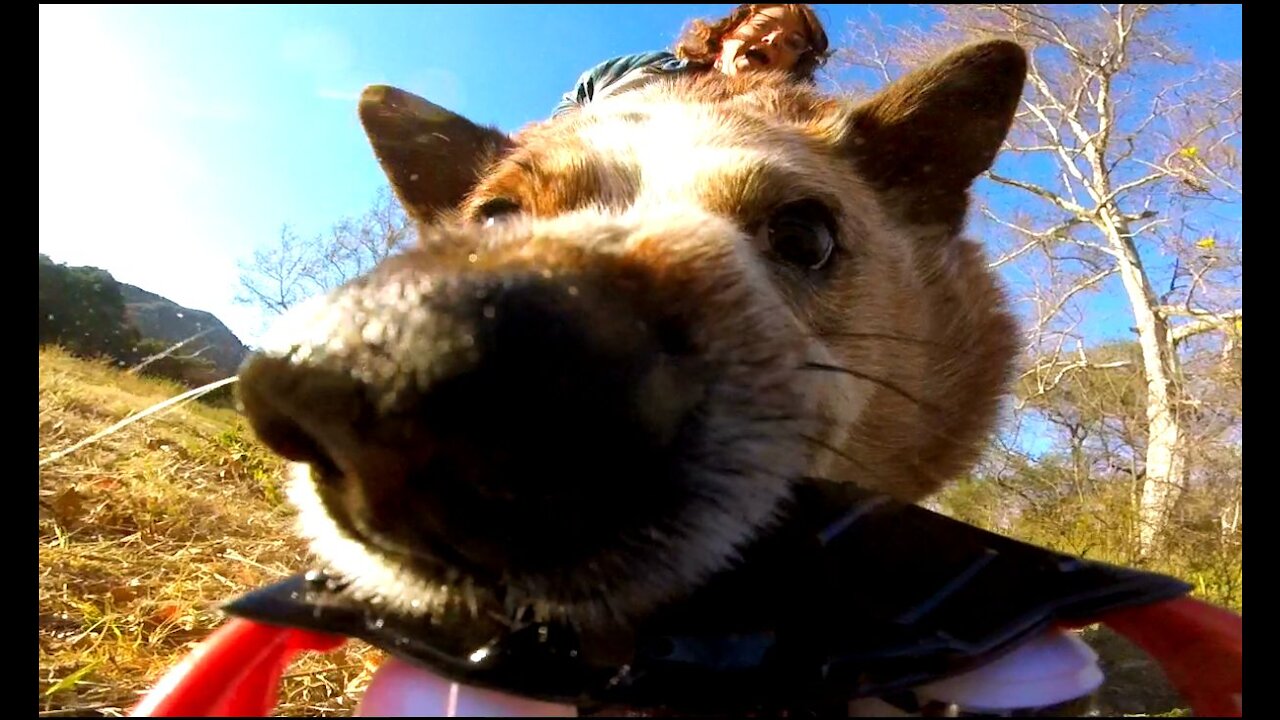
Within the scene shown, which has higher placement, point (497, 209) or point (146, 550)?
point (497, 209)

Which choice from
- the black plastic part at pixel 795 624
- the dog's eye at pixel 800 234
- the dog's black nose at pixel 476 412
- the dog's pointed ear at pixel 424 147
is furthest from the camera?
the dog's pointed ear at pixel 424 147

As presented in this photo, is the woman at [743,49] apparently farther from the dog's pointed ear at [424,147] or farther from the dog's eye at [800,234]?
the dog's eye at [800,234]

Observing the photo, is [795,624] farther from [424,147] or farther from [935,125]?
[424,147]

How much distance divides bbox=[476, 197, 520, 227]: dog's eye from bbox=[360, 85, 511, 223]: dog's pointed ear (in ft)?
2.67

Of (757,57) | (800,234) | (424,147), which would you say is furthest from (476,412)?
(757,57)

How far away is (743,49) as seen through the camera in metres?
5.45

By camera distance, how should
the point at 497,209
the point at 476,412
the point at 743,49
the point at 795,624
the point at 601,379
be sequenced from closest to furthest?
1. the point at 476,412
2. the point at 601,379
3. the point at 795,624
4. the point at 497,209
5. the point at 743,49

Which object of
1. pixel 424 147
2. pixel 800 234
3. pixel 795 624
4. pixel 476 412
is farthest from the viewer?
pixel 424 147

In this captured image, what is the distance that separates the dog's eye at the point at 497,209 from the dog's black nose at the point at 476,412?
177 cm

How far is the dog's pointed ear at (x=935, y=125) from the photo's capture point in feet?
12.1

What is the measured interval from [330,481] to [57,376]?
10426 mm

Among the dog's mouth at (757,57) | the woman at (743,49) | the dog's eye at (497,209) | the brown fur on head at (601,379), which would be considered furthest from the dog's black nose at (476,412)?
the dog's mouth at (757,57)

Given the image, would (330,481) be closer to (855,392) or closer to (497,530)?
(497,530)

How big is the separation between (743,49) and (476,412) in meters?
4.69
